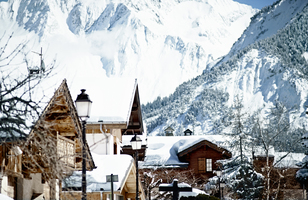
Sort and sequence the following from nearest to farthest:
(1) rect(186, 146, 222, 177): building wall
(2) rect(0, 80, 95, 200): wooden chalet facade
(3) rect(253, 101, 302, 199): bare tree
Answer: (2) rect(0, 80, 95, 200): wooden chalet facade
(3) rect(253, 101, 302, 199): bare tree
(1) rect(186, 146, 222, 177): building wall

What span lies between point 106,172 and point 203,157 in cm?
2700

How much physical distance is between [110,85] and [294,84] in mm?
164552

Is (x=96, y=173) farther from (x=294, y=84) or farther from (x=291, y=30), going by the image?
(x=291, y=30)

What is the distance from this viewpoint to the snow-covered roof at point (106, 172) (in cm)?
1526

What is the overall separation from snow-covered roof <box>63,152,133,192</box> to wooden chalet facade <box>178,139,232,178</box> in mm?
25342

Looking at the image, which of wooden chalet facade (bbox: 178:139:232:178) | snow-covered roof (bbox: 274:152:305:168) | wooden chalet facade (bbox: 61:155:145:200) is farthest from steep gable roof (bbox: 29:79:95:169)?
wooden chalet facade (bbox: 178:139:232:178)

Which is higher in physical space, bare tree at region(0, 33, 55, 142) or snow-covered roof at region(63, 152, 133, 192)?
bare tree at region(0, 33, 55, 142)

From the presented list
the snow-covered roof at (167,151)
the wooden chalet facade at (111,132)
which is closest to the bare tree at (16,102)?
the wooden chalet facade at (111,132)

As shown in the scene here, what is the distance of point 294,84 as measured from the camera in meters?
179

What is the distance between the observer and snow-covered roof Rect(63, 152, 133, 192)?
50.1 ft

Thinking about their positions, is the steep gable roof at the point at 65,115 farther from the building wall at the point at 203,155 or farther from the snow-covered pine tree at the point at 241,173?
the building wall at the point at 203,155

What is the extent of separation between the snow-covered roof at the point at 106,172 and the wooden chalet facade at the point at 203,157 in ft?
83.1

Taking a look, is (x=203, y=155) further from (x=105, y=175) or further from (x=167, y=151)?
(x=105, y=175)

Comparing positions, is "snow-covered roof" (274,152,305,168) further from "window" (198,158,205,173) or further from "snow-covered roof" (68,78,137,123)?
"snow-covered roof" (68,78,137,123)
